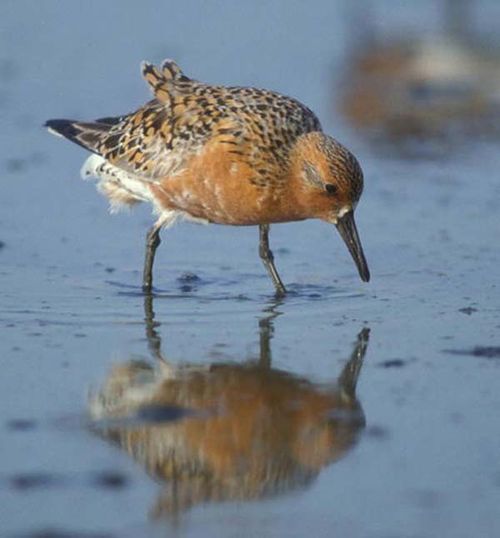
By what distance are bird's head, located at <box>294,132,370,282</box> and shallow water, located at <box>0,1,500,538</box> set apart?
444mm

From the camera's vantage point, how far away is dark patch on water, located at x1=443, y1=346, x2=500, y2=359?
7824 mm

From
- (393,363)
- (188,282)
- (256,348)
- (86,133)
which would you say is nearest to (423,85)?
(86,133)

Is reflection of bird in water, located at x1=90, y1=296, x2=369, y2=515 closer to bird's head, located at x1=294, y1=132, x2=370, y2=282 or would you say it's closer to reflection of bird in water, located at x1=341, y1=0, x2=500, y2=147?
bird's head, located at x1=294, y1=132, x2=370, y2=282

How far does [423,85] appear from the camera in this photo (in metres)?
15.8

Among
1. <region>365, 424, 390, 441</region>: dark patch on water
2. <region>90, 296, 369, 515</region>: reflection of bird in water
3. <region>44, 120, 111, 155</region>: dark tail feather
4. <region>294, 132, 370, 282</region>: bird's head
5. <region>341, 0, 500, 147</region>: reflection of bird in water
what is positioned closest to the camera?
<region>90, 296, 369, 515</region>: reflection of bird in water

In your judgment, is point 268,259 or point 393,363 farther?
point 268,259

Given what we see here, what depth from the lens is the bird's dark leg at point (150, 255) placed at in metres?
9.30

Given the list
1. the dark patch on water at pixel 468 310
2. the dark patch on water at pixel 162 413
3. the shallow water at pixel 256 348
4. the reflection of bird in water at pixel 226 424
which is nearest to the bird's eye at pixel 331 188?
the shallow water at pixel 256 348

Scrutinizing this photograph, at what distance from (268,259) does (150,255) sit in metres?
0.75

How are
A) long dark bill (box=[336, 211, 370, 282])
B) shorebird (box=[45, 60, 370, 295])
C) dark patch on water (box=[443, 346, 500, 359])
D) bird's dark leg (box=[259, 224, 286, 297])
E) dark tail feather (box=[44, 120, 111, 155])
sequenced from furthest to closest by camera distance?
dark tail feather (box=[44, 120, 111, 155]) → bird's dark leg (box=[259, 224, 286, 297]) → long dark bill (box=[336, 211, 370, 282]) → shorebird (box=[45, 60, 370, 295]) → dark patch on water (box=[443, 346, 500, 359])

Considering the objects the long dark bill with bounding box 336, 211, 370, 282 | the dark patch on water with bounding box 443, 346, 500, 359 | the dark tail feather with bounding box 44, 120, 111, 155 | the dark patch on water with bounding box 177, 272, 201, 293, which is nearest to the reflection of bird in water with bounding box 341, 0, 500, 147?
the dark tail feather with bounding box 44, 120, 111, 155

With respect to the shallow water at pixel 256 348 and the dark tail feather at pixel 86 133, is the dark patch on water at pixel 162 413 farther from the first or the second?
the dark tail feather at pixel 86 133

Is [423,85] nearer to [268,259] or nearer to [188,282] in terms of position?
[268,259]

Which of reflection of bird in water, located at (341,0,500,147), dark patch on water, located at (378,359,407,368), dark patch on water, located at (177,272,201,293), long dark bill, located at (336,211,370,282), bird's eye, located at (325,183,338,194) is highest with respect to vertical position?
reflection of bird in water, located at (341,0,500,147)
